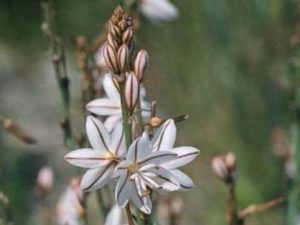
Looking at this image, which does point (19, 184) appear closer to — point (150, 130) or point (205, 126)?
point (205, 126)

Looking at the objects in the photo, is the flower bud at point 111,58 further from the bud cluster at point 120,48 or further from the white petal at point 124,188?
the white petal at point 124,188

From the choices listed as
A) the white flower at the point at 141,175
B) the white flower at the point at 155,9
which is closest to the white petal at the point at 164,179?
the white flower at the point at 141,175

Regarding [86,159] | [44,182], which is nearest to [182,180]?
[86,159]

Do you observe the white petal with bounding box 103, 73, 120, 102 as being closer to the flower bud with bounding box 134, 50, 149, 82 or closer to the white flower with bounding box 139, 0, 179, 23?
the flower bud with bounding box 134, 50, 149, 82

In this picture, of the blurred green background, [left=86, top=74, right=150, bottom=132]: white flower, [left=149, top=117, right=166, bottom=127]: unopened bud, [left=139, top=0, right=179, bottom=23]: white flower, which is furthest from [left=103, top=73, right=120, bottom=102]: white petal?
the blurred green background

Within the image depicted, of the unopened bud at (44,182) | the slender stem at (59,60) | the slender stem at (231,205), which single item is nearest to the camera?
the slender stem at (231,205)

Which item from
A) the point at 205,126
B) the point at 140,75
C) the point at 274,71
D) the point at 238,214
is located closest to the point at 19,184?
the point at 205,126

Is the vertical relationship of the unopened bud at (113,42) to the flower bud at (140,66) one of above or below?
above
